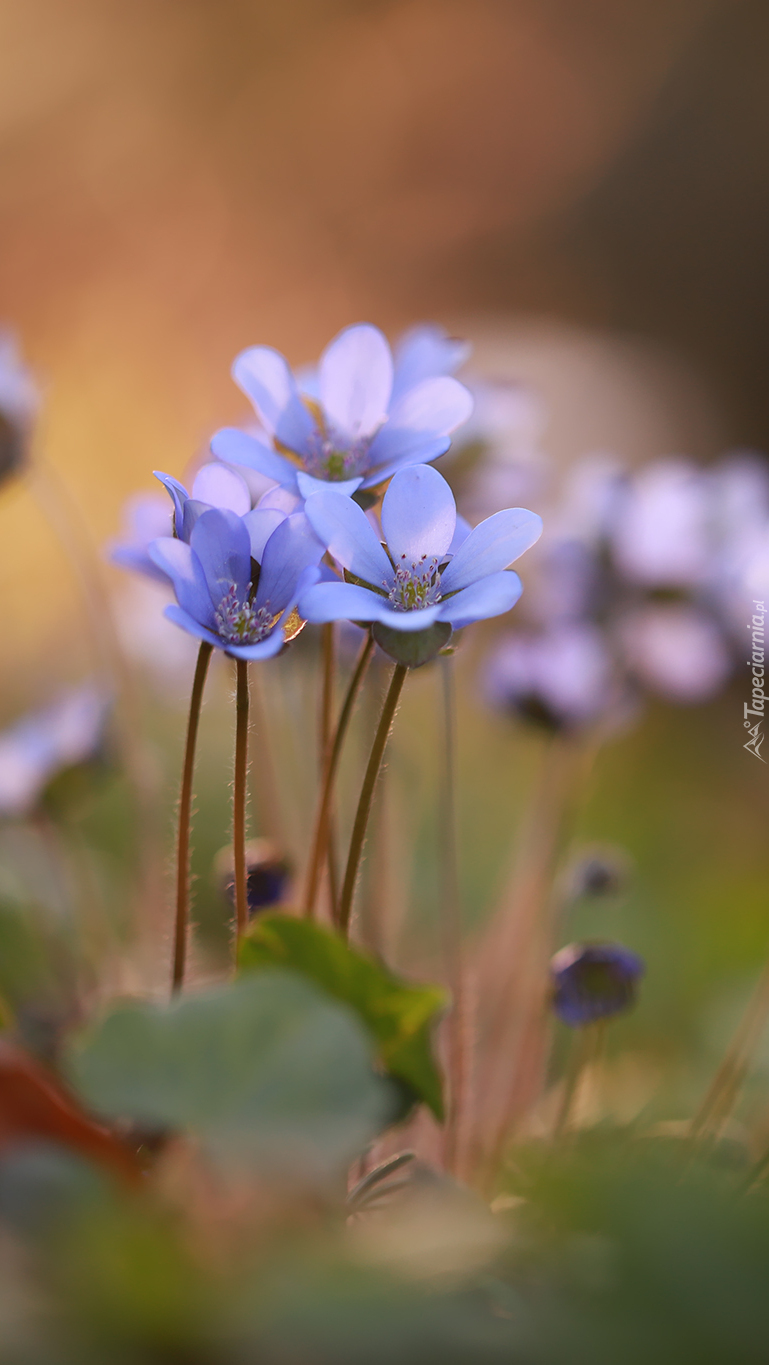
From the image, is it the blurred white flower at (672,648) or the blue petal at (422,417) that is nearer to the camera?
the blue petal at (422,417)

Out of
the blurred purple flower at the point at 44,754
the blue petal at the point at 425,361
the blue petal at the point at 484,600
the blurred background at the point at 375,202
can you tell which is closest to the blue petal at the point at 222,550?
the blue petal at the point at 484,600

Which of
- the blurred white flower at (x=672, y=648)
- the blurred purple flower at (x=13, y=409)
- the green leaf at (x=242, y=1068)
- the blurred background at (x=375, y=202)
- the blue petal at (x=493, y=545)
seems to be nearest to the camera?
the green leaf at (x=242, y=1068)

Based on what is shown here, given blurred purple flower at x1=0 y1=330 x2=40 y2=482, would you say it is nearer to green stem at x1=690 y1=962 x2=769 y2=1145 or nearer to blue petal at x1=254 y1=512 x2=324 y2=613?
blue petal at x1=254 y1=512 x2=324 y2=613

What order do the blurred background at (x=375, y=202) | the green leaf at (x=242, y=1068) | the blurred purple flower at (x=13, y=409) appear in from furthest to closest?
the blurred background at (x=375, y=202)
the blurred purple flower at (x=13, y=409)
the green leaf at (x=242, y=1068)

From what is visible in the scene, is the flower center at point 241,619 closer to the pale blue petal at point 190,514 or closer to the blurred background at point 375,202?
the pale blue petal at point 190,514

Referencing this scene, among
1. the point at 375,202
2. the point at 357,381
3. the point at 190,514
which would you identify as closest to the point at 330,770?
the point at 190,514

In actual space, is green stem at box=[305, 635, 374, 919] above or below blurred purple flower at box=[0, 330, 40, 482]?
below

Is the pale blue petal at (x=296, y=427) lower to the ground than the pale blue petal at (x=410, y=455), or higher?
higher

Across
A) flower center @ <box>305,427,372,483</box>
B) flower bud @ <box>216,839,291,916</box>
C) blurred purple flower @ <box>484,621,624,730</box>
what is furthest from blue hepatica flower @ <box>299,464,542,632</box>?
blurred purple flower @ <box>484,621,624,730</box>
